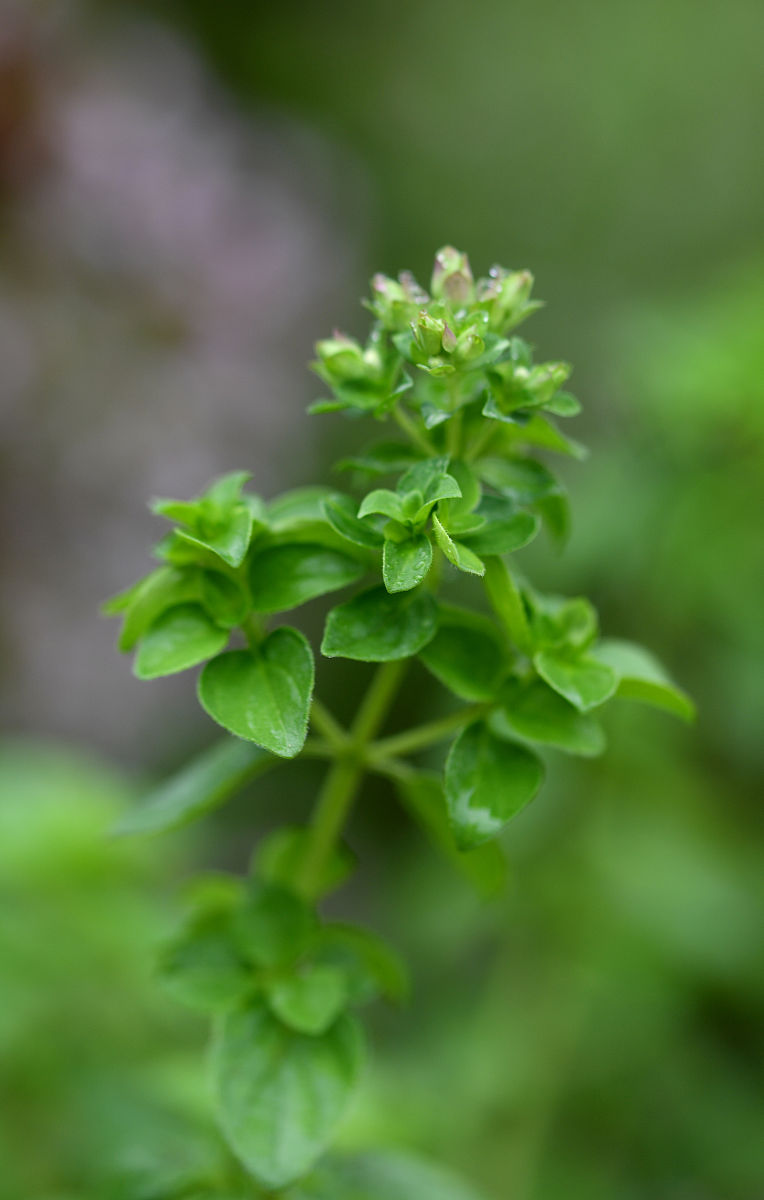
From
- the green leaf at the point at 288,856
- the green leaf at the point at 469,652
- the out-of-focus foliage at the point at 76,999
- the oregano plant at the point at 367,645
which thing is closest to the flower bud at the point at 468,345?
the oregano plant at the point at 367,645

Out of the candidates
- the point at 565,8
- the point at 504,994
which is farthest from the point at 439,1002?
the point at 565,8

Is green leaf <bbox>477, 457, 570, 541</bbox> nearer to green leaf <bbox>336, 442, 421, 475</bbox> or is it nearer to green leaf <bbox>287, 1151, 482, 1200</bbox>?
green leaf <bbox>336, 442, 421, 475</bbox>

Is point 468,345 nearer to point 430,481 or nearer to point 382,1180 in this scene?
point 430,481

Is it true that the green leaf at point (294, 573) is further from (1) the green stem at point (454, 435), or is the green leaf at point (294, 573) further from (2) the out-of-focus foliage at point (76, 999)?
(2) the out-of-focus foliage at point (76, 999)

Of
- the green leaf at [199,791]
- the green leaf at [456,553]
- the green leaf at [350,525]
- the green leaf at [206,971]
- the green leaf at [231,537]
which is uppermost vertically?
the green leaf at [456,553]

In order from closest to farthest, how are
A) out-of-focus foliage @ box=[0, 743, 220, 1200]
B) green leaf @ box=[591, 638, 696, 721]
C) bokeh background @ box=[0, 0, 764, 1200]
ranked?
green leaf @ box=[591, 638, 696, 721] → out-of-focus foliage @ box=[0, 743, 220, 1200] → bokeh background @ box=[0, 0, 764, 1200]

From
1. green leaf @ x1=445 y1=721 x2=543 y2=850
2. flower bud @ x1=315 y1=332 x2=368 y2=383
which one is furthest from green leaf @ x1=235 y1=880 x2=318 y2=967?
flower bud @ x1=315 y1=332 x2=368 y2=383

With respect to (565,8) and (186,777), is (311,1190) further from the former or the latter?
(565,8)
